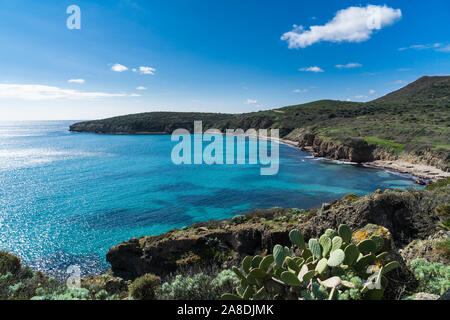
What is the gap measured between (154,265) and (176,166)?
4530 centimetres

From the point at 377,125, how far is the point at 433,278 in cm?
8713

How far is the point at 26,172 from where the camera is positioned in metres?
49.4

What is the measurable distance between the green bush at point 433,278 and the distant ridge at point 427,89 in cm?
15660

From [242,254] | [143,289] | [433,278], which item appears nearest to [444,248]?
[433,278]

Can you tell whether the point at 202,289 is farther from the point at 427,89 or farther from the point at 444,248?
the point at 427,89

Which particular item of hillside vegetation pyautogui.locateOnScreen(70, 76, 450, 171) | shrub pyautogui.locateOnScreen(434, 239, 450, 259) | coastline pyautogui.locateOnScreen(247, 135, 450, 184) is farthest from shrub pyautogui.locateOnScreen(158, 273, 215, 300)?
hillside vegetation pyautogui.locateOnScreen(70, 76, 450, 171)

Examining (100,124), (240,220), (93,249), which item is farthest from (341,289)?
(100,124)

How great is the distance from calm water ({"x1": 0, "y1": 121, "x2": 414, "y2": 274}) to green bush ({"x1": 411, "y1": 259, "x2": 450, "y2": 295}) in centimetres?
1952

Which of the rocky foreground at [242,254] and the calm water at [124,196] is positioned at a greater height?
the rocky foreground at [242,254]

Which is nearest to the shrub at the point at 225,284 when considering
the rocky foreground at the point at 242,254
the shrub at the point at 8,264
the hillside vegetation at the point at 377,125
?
the rocky foreground at the point at 242,254

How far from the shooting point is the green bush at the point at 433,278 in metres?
4.68

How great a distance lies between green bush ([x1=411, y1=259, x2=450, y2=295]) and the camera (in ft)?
15.3

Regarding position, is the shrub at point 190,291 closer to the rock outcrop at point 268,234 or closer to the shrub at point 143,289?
the shrub at point 143,289
